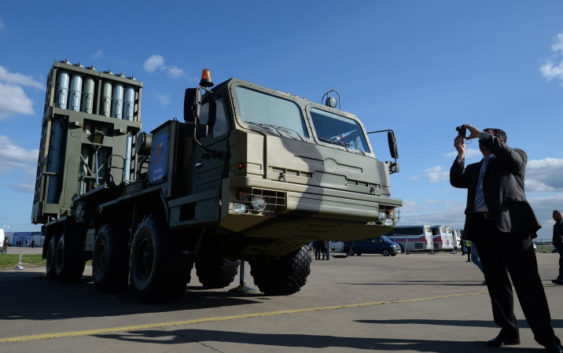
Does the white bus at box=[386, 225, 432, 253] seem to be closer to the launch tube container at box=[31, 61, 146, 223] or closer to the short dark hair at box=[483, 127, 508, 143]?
the launch tube container at box=[31, 61, 146, 223]

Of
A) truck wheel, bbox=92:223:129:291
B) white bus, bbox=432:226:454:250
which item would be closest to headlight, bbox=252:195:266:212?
truck wheel, bbox=92:223:129:291

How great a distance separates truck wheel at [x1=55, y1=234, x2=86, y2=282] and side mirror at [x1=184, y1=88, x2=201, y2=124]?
19.4 ft

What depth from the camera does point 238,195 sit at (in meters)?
4.43

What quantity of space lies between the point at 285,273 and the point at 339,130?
97.6 inches

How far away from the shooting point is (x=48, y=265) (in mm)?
10234

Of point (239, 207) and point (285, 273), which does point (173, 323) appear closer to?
point (239, 207)

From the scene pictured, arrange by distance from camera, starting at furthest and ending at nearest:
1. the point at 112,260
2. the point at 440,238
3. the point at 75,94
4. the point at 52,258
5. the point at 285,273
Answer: the point at 440,238, the point at 52,258, the point at 75,94, the point at 112,260, the point at 285,273

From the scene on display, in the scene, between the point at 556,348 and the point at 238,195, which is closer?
the point at 556,348

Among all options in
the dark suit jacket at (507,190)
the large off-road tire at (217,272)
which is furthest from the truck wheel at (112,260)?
the dark suit jacket at (507,190)

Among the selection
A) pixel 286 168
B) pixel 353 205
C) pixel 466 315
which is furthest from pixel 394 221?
pixel 286 168

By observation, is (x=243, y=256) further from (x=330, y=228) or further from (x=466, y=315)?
(x=466, y=315)

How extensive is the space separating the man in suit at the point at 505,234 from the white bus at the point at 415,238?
112 ft

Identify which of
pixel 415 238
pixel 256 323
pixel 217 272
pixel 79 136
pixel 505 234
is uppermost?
pixel 79 136

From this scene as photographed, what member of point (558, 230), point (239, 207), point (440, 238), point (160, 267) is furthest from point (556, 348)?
point (440, 238)
